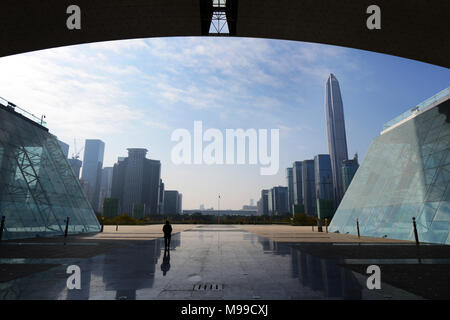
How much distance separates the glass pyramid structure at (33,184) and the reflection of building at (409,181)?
2869 centimetres

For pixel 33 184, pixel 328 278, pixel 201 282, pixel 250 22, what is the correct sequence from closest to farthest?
pixel 201 282, pixel 328 278, pixel 250 22, pixel 33 184


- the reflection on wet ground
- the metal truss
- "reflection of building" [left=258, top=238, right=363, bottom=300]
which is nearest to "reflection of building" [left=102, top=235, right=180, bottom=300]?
the reflection on wet ground

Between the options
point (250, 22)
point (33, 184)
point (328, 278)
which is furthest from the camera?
point (33, 184)

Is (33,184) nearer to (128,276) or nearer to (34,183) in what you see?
(34,183)

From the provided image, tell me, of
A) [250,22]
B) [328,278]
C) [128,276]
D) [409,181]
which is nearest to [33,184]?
[128,276]

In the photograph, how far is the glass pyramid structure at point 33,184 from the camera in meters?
20.0

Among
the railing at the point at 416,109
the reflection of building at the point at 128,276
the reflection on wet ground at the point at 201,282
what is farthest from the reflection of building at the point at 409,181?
the reflection of building at the point at 128,276

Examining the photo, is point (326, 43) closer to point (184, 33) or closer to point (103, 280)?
point (184, 33)

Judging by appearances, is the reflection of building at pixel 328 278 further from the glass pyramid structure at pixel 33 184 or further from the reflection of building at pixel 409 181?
the glass pyramid structure at pixel 33 184

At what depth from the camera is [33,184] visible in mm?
23016

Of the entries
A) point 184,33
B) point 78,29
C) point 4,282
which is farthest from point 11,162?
point 4,282

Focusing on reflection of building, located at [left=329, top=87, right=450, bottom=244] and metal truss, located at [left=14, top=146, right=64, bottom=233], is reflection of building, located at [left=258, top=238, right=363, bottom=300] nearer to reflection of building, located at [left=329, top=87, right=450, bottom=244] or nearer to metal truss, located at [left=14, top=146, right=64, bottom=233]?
reflection of building, located at [left=329, top=87, right=450, bottom=244]

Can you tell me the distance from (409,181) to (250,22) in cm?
1904
